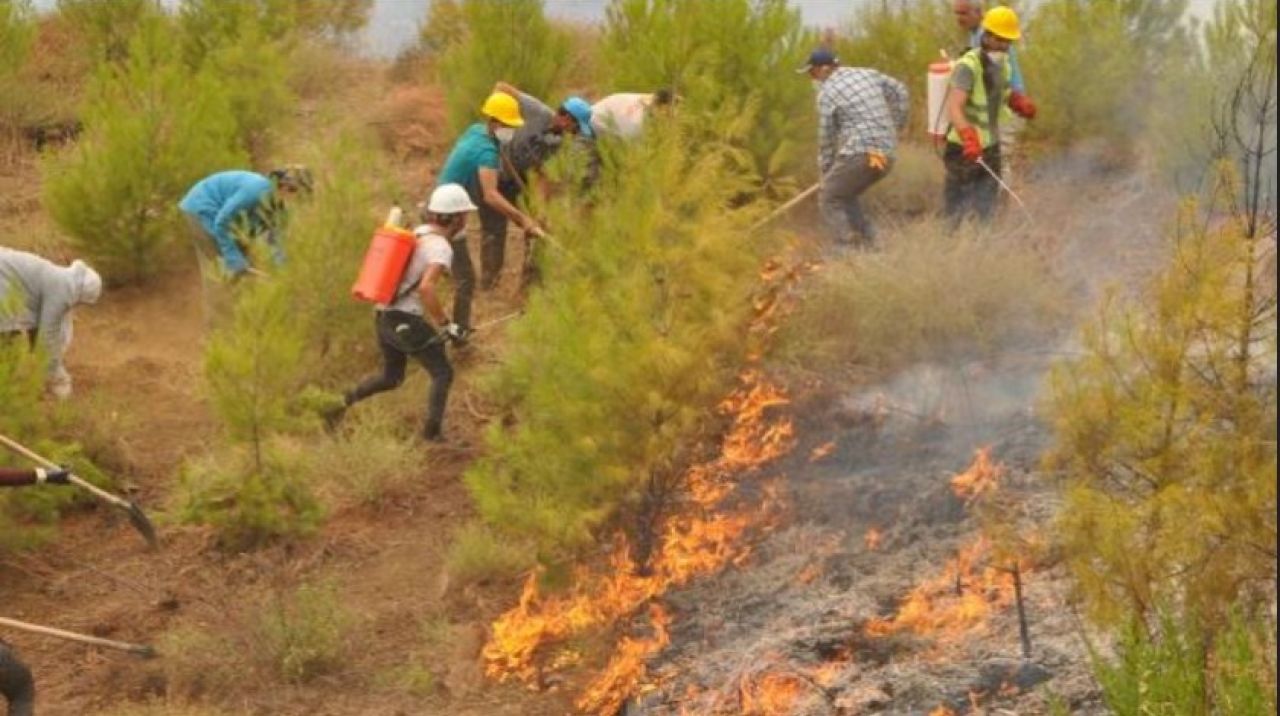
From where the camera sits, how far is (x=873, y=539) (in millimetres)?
7414

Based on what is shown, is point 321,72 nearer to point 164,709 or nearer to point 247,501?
point 247,501

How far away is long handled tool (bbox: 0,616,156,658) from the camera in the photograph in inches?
279

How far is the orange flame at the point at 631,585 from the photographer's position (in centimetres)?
706

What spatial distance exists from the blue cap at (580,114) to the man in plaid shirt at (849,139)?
4.37 feet

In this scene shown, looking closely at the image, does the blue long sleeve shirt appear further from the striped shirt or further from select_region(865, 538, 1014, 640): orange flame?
select_region(865, 538, 1014, 640): orange flame

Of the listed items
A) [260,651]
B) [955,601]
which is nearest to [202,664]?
[260,651]

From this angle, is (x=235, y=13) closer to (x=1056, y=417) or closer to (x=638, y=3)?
(x=638, y=3)

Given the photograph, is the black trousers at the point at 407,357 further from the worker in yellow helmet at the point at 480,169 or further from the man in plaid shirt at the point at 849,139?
the man in plaid shirt at the point at 849,139

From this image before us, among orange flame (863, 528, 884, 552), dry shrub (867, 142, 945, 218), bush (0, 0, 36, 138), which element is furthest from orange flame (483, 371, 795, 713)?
bush (0, 0, 36, 138)

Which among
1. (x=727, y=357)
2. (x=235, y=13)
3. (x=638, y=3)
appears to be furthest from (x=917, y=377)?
(x=235, y=13)

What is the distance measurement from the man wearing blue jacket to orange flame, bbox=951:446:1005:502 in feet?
14.5

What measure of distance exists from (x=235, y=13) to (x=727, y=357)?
30.1ft

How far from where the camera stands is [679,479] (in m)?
7.80

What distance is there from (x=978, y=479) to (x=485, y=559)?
2197 millimetres
